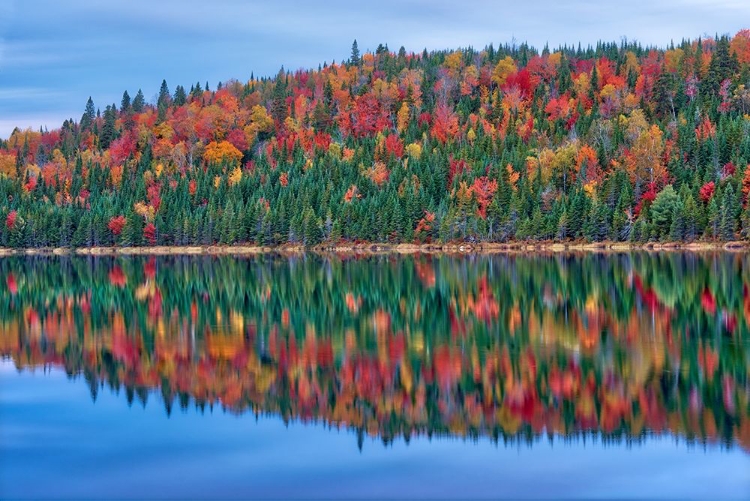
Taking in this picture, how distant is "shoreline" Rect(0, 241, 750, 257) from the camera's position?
100438 mm

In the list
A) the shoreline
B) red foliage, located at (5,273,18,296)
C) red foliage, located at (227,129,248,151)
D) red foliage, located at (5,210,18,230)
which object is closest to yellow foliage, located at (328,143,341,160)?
red foliage, located at (227,129,248,151)

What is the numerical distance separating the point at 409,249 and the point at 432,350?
8812 centimetres

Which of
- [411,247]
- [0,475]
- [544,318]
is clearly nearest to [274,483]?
[0,475]

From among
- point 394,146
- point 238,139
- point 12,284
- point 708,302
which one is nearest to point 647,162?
point 394,146

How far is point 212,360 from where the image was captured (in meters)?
28.7

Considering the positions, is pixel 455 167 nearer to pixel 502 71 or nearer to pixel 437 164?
pixel 437 164

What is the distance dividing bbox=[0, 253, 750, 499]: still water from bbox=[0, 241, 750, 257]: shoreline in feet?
191

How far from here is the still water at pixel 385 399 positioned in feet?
56.6

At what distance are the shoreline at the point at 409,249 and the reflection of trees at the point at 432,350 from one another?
150ft

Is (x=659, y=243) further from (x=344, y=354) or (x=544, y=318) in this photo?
(x=344, y=354)

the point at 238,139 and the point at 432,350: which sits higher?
the point at 238,139

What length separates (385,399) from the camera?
22656 mm

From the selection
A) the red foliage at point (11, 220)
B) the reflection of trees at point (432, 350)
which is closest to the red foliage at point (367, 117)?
the red foliage at point (11, 220)

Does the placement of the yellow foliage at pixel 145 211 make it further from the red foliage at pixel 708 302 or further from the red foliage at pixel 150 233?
the red foliage at pixel 708 302
